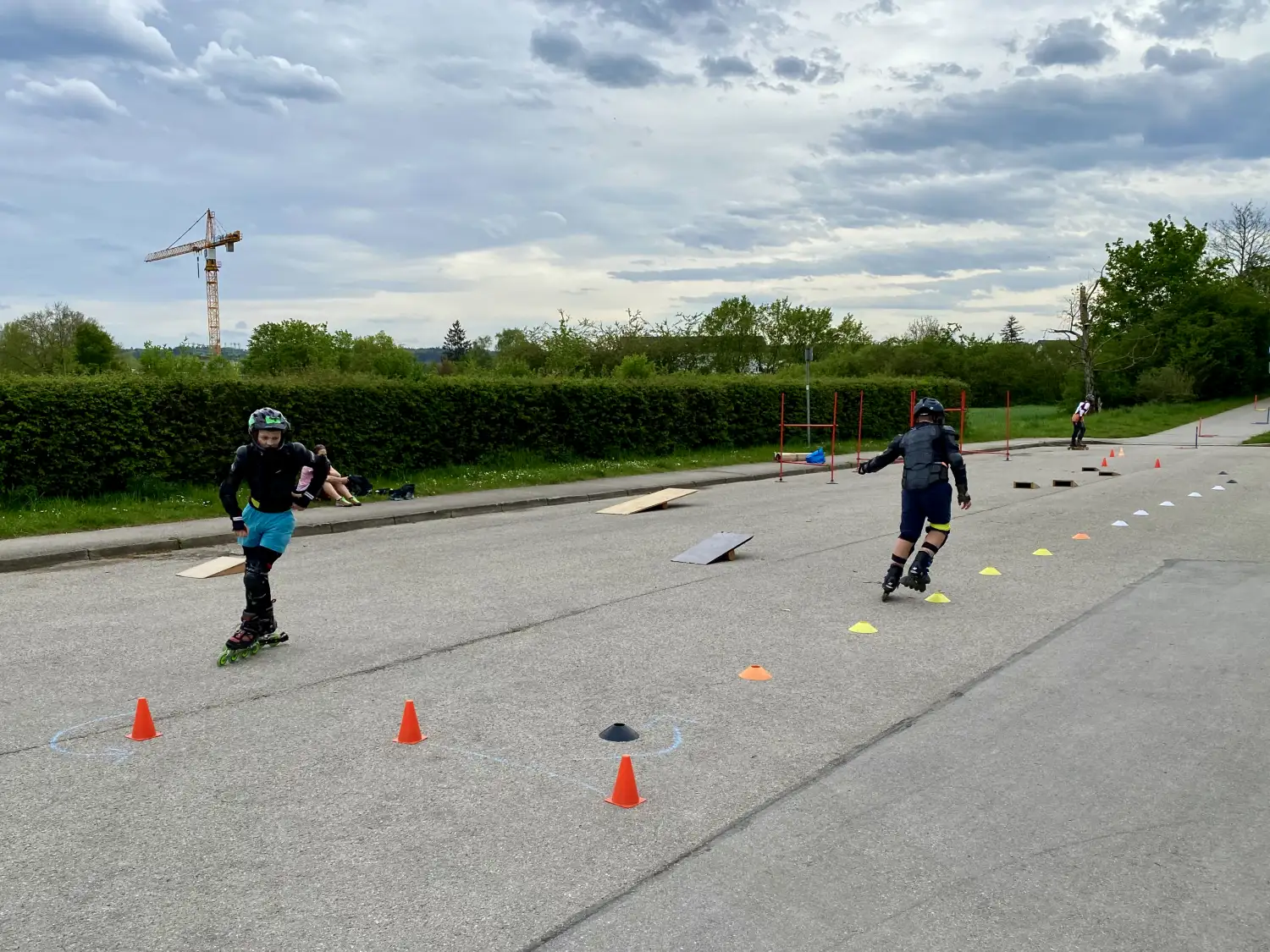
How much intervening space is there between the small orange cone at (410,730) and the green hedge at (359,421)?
A: 1157 centimetres

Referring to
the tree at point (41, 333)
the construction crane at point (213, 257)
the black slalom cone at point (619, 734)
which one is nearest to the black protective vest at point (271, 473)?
the black slalom cone at point (619, 734)

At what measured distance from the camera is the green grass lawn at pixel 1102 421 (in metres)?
41.1

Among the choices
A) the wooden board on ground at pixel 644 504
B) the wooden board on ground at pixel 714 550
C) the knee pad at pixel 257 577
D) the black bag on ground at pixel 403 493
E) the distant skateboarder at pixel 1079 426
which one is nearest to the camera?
the knee pad at pixel 257 577

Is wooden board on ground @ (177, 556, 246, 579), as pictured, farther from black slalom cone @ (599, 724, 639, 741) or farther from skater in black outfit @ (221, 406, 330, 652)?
black slalom cone @ (599, 724, 639, 741)

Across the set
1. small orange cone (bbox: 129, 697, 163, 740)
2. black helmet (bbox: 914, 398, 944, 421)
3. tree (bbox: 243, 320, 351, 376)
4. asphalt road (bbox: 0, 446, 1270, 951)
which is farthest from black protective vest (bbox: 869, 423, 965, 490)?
tree (bbox: 243, 320, 351, 376)

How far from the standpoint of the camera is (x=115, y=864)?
3.96m

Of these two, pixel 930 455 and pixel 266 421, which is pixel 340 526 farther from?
pixel 930 455

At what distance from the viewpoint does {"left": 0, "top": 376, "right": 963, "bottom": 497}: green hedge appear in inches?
578

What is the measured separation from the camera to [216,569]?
1069 centimetres

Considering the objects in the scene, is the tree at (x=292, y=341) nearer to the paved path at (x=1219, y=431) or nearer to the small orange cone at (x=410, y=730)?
the paved path at (x=1219, y=431)

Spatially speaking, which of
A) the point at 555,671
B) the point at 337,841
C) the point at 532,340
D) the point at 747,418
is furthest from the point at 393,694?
the point at 532,340

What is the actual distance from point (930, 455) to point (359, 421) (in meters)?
12.2

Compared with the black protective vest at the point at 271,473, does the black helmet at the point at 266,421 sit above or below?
above

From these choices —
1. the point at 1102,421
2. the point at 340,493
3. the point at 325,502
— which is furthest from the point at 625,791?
the point at 1102,421
